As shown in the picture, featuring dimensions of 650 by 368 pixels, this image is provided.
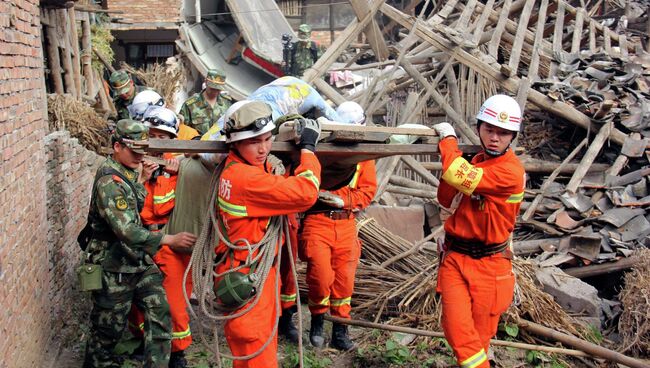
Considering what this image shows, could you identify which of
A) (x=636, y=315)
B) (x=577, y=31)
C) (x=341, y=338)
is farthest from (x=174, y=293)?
(x=577, y=31)

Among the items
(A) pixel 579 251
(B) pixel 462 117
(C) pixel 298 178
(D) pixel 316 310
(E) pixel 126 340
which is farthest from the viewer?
(B) pixel 462 117

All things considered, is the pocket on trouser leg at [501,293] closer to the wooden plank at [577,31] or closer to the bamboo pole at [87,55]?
the bamboo pole at [87,55]

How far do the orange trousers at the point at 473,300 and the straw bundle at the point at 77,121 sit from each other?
15.6ft

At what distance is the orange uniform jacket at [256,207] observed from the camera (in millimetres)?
4316

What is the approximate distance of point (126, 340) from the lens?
5449mm

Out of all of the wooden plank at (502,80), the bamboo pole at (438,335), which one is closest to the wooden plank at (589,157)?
the wooden plank at (502,80)

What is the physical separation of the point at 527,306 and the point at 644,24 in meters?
12.9

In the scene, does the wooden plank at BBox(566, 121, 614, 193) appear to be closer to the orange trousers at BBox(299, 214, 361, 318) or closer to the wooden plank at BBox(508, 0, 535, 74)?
the wooden plank at BBox(508, 0, 535, 74)

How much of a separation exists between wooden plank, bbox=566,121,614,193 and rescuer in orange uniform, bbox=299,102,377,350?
165 inches

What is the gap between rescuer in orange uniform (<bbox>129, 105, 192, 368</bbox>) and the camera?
541 cm

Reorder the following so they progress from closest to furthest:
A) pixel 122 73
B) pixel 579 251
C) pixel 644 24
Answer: pixel 122 73
pixel 579 251
pixel 644 24

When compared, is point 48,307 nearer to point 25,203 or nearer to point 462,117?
point 25,203

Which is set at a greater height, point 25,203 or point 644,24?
point 644,24

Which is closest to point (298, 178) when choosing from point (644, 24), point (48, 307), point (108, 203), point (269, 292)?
point (269, 292)
